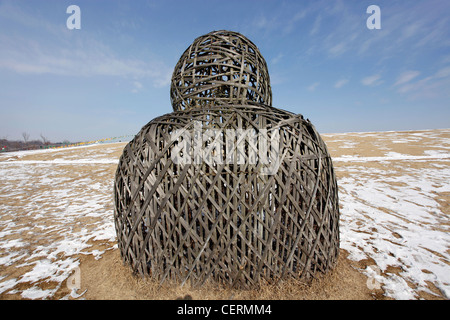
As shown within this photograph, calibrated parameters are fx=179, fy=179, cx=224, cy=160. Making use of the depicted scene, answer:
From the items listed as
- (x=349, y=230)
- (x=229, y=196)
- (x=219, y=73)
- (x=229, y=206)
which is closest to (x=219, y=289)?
(x=229, y=206)

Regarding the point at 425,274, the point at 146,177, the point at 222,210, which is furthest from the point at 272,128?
the point at 425,274

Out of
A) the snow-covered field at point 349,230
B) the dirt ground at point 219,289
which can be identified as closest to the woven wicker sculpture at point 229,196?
the dirt ground at point 219,289

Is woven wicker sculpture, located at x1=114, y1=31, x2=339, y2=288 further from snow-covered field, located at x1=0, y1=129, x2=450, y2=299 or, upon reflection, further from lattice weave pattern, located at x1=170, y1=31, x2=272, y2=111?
snow-covered field, located at x1=0, y1=129, x2=450, y2=299

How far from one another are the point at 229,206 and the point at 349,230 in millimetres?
3813

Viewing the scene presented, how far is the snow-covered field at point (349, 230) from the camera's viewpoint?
294 cm

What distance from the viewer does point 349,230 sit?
4367 millimetres

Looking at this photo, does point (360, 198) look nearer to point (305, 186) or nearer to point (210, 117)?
point (305, 186)

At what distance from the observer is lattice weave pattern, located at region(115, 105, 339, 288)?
2242 millimetres

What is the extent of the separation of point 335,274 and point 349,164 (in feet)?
37.0

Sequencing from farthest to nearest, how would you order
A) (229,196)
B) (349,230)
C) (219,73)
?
(349,230), (219,73), (229,196)

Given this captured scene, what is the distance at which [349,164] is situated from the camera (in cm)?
1182

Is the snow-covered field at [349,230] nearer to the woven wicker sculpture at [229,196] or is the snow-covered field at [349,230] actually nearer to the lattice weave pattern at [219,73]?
the woven wicker sculpture at [229,196]

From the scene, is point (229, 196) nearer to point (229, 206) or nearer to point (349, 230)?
point (229, 206)

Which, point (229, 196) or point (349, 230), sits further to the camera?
point (349, 230)
